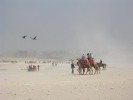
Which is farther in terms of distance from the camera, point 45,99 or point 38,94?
point 38,94

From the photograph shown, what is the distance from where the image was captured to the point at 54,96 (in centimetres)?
1134

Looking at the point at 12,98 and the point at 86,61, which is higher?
the point at 86,61

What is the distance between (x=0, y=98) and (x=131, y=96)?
6.39 metres

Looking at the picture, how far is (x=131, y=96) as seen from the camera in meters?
11.0

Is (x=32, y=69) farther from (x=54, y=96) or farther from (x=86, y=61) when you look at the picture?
(x=54, y=96)

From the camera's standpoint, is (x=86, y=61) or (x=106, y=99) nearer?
(x=106, y=99)

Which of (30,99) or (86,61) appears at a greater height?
(86,61)

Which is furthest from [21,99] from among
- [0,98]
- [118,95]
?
[118,95]

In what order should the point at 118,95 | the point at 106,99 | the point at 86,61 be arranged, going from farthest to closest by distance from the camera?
the point at 86,61 → the point at 118,95 → the point at 106,99

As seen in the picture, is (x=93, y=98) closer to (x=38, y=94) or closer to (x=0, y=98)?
(x=38, y=94)

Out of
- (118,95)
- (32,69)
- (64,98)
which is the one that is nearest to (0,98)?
(64,98)

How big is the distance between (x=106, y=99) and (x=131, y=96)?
145 centimetres

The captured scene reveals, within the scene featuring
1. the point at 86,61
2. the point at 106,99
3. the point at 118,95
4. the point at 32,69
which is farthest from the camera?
the point at 32,69

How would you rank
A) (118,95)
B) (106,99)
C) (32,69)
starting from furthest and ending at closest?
(32,69) < (118,95) < (106,99)
